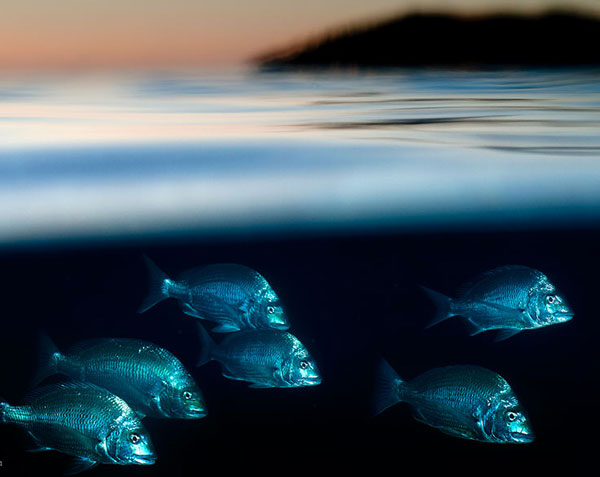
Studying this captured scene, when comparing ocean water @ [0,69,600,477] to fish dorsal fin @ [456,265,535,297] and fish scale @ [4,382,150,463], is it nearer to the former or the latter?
fish scale @ [4,382,150,463]

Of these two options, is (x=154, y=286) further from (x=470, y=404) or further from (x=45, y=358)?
(x=470, y=404)

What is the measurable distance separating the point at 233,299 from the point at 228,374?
0.52 metres

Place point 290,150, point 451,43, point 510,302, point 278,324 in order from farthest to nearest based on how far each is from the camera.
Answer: point 290,150 < point 451,43 < point 278,324 < point 510,302

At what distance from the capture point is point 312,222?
11180 millimetres

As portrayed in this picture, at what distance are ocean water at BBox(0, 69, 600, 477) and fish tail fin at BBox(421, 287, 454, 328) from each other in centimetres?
241

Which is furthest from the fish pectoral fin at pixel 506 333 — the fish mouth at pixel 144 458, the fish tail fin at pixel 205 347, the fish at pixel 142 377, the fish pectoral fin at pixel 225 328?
the fish mouth at pixel 144 458

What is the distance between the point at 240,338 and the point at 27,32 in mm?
3053

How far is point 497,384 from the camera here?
10.9 ft

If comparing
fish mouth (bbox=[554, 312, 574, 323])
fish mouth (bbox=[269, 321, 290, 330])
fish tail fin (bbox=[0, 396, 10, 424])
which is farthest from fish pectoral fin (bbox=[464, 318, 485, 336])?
fish tail fin (bbox=[0, 396, 10, 424])

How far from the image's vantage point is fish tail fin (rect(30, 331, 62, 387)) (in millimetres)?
3615

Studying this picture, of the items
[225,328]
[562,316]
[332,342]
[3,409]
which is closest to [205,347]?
[225,328]

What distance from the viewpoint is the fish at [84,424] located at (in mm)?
2928

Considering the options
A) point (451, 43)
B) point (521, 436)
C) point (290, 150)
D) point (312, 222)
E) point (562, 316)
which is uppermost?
point (451, 43)

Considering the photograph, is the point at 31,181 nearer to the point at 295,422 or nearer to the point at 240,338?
the point at 295,422
